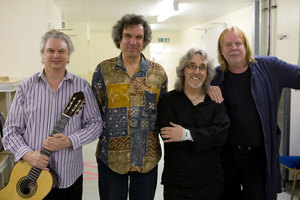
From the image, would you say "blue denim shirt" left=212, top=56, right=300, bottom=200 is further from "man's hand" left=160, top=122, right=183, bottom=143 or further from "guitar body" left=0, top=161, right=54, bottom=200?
"guitar body" left=0, top=161, right=54, bottom=200

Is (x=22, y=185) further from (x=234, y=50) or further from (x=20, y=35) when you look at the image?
(x=20, y=35)

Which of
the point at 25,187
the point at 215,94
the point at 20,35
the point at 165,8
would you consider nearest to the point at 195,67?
the point at 215,94

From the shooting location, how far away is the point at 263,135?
1.80 meters

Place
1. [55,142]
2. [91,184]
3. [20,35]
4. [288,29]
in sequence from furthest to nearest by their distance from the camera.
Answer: [288,29], [20,35], [91,184], [55,142]

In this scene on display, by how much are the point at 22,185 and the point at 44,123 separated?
0.37 m

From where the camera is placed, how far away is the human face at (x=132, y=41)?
1.73m

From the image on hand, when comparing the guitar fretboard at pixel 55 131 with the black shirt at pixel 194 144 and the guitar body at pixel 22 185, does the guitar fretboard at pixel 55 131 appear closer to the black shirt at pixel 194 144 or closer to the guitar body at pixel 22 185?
the guitar body at pixel 22 185

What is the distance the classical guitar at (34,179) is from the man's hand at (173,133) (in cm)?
51

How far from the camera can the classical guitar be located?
1508 millimetres

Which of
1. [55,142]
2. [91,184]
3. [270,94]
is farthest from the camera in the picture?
[91,184]

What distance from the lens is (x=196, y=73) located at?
168 centimetres

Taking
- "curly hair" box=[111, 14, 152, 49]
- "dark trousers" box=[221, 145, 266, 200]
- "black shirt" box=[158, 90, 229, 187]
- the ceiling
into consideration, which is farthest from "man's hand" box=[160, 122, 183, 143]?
the ceiling

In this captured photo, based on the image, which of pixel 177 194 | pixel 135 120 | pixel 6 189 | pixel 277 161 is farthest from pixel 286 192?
pixel 6 189

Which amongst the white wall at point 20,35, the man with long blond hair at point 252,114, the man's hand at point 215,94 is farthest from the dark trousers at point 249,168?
→ the white wall at point 20,35
